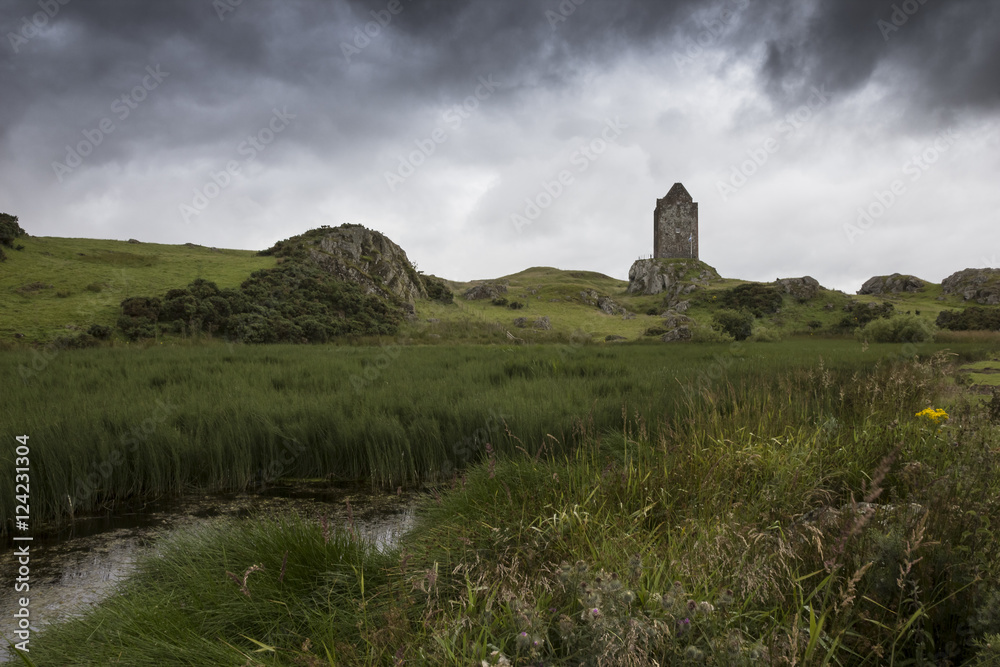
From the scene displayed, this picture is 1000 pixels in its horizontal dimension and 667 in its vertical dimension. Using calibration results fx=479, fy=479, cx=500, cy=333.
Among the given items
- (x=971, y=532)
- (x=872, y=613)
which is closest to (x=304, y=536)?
(x=872, y=613)

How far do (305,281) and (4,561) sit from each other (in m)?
30.7

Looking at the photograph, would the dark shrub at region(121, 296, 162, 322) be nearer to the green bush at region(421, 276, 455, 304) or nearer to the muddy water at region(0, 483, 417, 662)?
the muddy water at region(0, 483, 417, 662)

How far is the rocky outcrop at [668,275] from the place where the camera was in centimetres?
6125

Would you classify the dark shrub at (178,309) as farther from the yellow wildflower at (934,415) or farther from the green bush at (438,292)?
the yellow wildflower at (934,415)

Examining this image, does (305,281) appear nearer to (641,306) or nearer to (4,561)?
(4,561)

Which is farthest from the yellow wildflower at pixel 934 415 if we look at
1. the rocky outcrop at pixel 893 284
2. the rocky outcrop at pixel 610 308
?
the rocky outcrop at pixel 893 284

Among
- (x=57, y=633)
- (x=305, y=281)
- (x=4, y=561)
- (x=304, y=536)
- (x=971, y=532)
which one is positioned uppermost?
(x=305, y=281)

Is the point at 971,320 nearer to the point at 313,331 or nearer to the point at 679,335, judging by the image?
the point at 679,335

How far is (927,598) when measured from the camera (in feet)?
7.83

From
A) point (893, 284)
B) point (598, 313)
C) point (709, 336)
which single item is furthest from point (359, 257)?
point (893, 284)

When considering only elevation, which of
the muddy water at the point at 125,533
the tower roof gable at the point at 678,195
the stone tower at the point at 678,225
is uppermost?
the tower roof gable at the point at 678,195

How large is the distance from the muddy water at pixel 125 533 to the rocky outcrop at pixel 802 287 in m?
53.1

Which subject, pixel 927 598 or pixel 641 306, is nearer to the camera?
pixel 927 598

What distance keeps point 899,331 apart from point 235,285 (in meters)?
39.3
